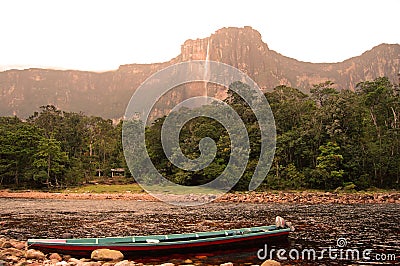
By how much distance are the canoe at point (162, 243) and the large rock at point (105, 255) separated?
0.41 metres

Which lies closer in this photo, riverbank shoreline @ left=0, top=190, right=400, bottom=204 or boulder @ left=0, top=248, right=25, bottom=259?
boulder @ left=0, top=248, right=25, bottom=259

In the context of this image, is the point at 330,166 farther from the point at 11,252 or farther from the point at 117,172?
the point at 117,172

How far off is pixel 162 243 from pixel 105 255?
201cm

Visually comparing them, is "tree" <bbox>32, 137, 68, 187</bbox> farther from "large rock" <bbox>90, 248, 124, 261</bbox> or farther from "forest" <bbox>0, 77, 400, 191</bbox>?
"large rock" <bbox>90, 248, 124, 261</bbox>

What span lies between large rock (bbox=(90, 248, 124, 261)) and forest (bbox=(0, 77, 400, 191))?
40.5 meters

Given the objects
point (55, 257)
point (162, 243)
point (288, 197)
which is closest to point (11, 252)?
point (55, 257)

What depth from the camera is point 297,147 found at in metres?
55.2

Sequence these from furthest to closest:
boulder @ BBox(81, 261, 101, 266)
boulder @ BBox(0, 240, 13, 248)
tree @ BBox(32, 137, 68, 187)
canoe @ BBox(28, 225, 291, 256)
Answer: tree @ BBox(32, 137, 68, 187) < boulder @ BBox(0, 240, 13, 248) < canoe @ BBox(28, 225, 291, 256) < boulder @ BBox(81, 261, 101, 266)

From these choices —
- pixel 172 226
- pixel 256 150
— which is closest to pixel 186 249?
pixel 172 226

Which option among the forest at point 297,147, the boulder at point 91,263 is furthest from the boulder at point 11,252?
the forest at point 297,147

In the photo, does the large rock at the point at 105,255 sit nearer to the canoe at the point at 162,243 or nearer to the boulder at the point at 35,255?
the canoe at the point at 162,243

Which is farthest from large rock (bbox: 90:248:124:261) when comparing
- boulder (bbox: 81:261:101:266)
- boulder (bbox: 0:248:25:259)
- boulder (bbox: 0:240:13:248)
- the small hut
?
the small hut

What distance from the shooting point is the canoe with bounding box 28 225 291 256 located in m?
12.4

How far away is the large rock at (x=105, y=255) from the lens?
12.0 m
